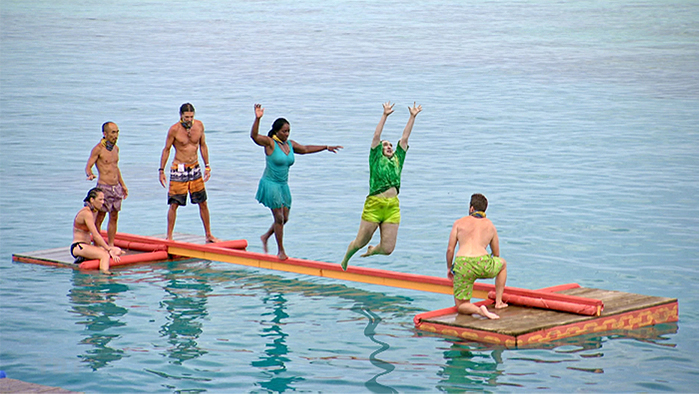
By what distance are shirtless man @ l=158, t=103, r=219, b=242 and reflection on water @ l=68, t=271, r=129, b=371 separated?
1869mm

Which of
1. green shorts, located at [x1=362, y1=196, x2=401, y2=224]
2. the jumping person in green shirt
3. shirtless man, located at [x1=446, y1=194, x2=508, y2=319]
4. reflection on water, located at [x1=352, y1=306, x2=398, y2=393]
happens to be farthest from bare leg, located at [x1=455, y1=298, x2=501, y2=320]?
green shorts, located at [x1=362, y1=196, x2=401, y2=224]

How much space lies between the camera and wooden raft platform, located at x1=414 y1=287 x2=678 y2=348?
11.8 meters

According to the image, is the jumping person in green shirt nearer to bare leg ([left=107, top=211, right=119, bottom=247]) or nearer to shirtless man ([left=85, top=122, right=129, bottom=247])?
shirtless man ([left=85, top=122, right=129, bottom=247])

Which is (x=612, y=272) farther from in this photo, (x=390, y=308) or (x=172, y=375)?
(x=172, y=375)

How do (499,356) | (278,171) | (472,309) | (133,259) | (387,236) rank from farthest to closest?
(133,259), (278,171), (387,236), (472,309), (499,356)

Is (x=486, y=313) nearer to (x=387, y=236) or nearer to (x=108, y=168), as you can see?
(x=387, y=236)

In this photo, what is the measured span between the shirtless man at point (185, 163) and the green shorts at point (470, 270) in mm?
5449

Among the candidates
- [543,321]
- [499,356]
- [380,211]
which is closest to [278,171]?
[380,211]

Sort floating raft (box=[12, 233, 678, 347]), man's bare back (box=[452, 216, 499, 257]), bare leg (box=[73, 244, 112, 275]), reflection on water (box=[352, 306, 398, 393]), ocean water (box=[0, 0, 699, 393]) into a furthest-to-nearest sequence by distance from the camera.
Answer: bare leg (box=[73, 244, 112, 275]), man's bare back (box=[452, 216, 499, 257]), floating raft (box=[12, 233, 678, 347]), ocean water (box=[0, 0, 699, 393]), reflection on water (box=[352, 306, 398, 393])

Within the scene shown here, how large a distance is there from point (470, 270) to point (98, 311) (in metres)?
4.80

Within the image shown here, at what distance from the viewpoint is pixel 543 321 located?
39.8ft

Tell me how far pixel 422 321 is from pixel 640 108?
82.9 ft

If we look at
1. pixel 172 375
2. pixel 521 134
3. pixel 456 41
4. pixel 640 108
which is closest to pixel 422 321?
pixel 172 375

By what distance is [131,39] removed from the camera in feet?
195
